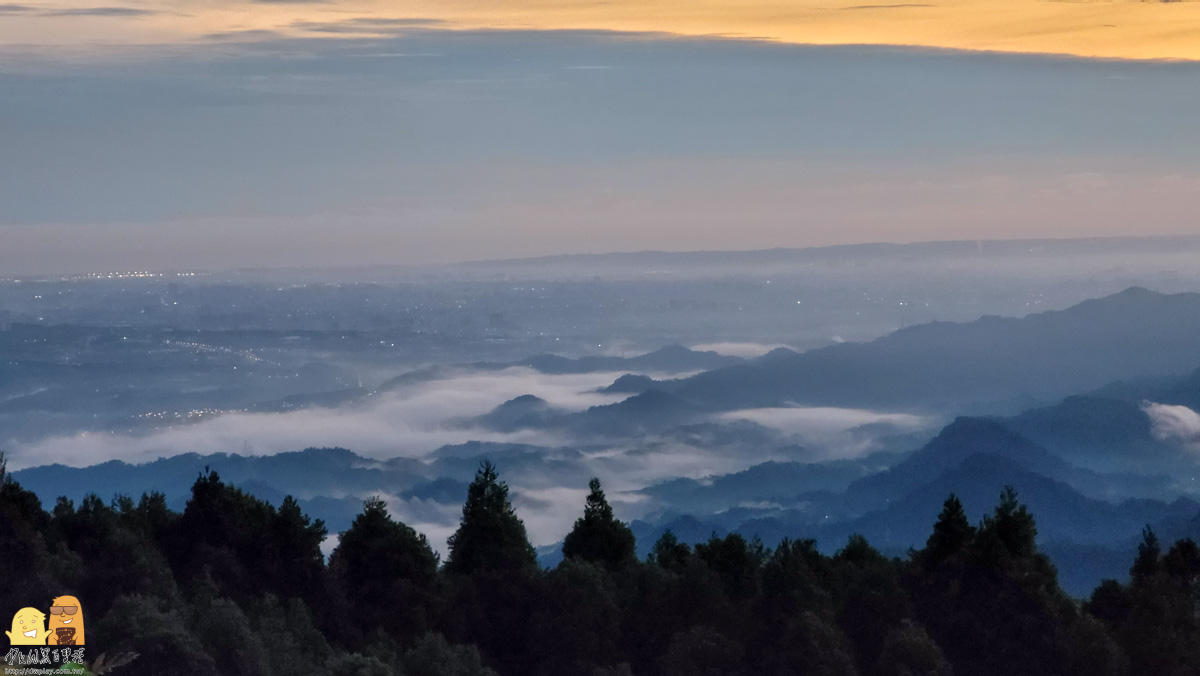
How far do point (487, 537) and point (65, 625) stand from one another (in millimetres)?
14396

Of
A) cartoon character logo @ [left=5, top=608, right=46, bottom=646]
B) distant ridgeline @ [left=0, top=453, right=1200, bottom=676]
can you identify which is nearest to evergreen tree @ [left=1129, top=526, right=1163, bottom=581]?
distant ridgeline @ [left=0, top=453, right=1200, bottom=676]

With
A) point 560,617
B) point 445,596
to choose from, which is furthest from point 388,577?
point 560,617

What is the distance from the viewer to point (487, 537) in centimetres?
3127

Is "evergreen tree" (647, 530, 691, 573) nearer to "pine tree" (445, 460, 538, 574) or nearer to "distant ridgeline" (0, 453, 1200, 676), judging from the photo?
"distant ridgeline" (0, 453, 1200, 676)

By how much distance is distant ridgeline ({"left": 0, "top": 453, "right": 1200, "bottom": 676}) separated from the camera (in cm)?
2556

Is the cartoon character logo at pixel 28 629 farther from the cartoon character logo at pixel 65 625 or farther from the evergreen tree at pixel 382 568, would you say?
the evergreen tree at pixel 382 568

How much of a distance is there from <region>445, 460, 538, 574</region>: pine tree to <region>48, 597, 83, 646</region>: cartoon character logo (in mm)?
13603

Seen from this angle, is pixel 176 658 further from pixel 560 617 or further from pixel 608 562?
pixel 608 562

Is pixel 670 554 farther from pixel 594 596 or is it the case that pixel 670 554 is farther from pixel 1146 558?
pixel 1146 558

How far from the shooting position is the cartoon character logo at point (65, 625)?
17.5 metres

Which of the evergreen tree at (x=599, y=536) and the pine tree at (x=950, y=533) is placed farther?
the evergreen tree at (x=599, y=536)

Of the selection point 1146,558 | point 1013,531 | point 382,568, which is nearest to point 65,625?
point 382,568

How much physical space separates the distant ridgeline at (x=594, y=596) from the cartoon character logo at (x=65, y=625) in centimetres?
524

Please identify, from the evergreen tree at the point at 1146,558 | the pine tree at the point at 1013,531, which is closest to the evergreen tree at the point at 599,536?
the pine tree at the point at 1013,531
